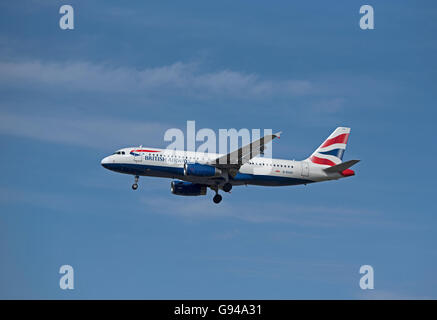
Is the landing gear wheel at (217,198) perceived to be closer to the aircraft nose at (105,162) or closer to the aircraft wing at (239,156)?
the aircraft wing at (239,156)

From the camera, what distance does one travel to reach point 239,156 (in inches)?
3543

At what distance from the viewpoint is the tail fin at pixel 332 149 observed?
98.1 meters

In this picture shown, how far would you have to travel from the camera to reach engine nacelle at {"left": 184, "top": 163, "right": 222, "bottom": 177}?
89.0m

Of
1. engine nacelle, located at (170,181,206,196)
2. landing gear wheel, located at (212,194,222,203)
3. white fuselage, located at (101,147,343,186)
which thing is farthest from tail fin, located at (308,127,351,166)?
engine nacelle, located at (170,181,206,196)

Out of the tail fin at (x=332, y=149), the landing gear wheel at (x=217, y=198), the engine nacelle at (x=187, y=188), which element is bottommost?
the landing gear wheel at (x=217, y=198)

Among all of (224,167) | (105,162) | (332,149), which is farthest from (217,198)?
(332,149)

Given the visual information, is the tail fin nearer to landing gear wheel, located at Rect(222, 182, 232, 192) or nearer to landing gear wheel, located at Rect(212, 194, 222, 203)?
landing gear wheel, located at Rect(222, 182, 232, 192)

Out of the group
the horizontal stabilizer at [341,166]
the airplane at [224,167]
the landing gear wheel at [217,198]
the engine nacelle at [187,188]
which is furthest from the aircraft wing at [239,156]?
the horizontal stabilizer at [341,166]

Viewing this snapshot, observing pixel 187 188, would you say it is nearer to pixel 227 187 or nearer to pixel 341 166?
pixel 227 187
